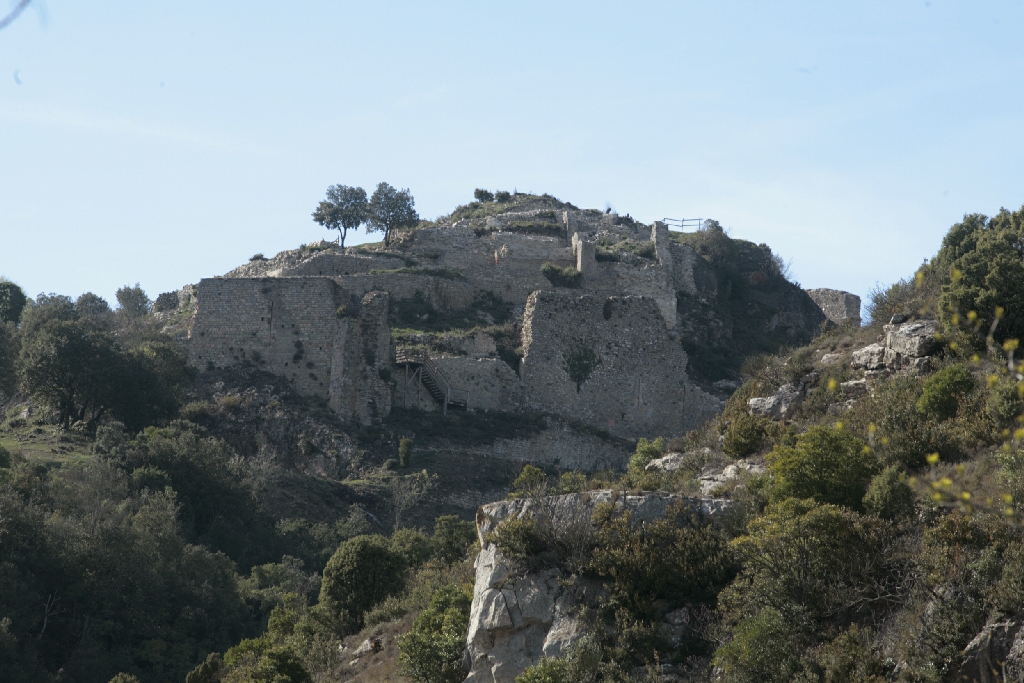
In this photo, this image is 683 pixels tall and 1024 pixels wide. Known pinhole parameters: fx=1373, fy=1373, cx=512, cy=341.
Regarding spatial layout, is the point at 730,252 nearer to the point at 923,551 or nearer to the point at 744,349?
the point at 744,349

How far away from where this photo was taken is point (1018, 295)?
20.8 meters

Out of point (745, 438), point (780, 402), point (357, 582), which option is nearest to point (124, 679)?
point (357, 582)

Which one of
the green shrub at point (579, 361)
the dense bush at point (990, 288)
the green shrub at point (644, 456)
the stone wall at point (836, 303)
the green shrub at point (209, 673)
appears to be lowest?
the green shrub at point (209, 673)

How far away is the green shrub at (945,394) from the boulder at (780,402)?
149 inches

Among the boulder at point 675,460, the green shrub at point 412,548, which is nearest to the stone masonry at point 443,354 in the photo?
the green shrub at point 412,548

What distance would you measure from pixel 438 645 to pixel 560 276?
33.3m

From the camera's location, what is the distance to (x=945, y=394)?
1967 centimetres

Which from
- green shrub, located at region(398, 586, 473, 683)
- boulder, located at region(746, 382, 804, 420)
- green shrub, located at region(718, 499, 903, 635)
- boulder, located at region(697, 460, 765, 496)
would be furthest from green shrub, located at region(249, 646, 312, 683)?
boulder, located at region(746, 382, 804, 420)

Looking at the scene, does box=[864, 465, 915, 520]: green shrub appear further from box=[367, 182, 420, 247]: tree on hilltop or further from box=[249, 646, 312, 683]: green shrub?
box=[367, 182, 420, 247]: tree on hilltop

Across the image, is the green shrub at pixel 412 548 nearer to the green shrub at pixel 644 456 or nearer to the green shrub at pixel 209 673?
the green shrub at pixel 209 673

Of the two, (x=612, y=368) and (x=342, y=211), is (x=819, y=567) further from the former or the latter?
(x=342, y=211)

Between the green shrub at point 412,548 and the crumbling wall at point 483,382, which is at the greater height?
the crumbling wall at point 483,382

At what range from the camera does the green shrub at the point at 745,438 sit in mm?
22391

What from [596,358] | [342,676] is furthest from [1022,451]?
[596,358]
